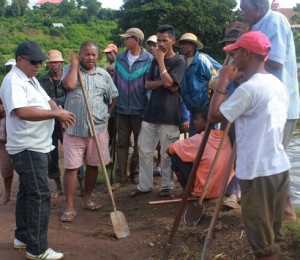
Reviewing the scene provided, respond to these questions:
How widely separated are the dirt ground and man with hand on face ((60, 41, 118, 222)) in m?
0.36

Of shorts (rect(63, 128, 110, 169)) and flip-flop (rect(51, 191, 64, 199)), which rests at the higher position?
shorts (rect(63, 128, 110, 169))

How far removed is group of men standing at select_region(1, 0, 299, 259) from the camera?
3.61 metres

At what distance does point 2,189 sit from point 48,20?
5985 cm

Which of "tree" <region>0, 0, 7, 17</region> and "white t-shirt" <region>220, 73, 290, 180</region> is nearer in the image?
"white t-shirt" <region>220, 73, 290, 180</region>

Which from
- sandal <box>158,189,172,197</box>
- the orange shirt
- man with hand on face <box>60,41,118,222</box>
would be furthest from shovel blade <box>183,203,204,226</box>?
man with hand on face <box>60,41,118,222</box>

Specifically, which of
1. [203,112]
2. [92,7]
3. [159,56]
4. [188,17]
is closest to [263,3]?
[203,112]

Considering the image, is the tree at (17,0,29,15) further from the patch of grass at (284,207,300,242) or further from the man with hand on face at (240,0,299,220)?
the patch of grass at (284,207,300,242)

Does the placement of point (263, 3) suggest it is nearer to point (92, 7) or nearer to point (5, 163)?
point (5, 163)

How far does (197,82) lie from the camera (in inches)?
197

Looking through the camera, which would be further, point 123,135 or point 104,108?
point 123,135

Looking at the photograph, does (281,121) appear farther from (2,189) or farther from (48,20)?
(48,20)

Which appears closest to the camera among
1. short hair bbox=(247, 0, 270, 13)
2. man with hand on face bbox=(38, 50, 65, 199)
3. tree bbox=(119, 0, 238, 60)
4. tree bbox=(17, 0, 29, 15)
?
short hair bbox=(247, 0, 270, 13)

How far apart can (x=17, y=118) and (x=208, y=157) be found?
78.2 inches

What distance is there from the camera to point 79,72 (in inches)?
191
